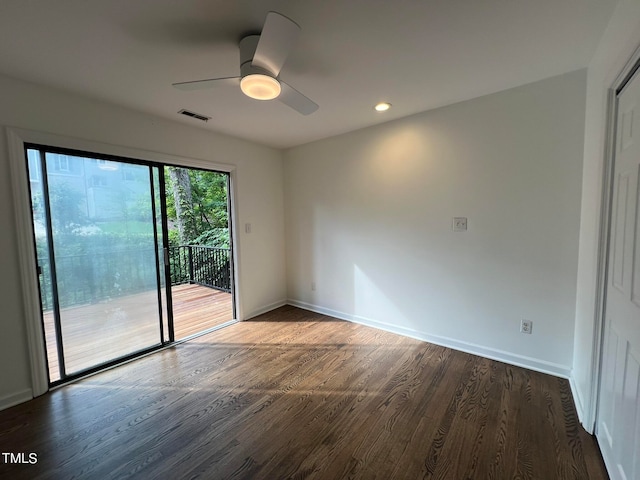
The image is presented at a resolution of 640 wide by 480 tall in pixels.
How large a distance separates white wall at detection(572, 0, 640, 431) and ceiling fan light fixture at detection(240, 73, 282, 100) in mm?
1665

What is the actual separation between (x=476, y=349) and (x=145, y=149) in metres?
3.77

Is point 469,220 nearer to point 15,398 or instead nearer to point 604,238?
point 604,238

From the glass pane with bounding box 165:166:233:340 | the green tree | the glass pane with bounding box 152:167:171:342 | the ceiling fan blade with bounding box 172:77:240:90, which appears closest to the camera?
the ceiling fan blade with bounding box 172:77:240:90

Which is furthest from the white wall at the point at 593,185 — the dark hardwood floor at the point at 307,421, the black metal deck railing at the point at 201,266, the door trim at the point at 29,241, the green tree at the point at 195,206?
the green tree at the point at 195,206

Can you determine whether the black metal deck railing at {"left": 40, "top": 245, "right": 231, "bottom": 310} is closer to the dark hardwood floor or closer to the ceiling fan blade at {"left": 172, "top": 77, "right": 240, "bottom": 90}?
the dark hardwood floor

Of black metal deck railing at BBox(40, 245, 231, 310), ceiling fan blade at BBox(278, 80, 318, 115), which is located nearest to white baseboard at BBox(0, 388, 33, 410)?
black metal deck railing at BBox(40, 245, 231, 310)

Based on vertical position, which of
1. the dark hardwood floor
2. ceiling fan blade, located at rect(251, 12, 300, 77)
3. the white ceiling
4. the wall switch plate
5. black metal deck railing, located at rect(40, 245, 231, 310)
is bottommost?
the dark hardwood floor

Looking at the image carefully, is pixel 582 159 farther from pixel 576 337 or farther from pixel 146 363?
pixel 146 363

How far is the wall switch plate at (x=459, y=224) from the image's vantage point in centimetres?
264

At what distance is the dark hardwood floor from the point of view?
154 cm

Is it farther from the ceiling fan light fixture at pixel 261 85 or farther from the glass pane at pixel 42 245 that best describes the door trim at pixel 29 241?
the ceiling fan light fixture at pixel 261 85

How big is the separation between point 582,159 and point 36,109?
163 inches

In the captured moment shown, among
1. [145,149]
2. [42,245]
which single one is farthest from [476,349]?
[42,245]

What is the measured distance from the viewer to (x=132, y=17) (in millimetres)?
1428
